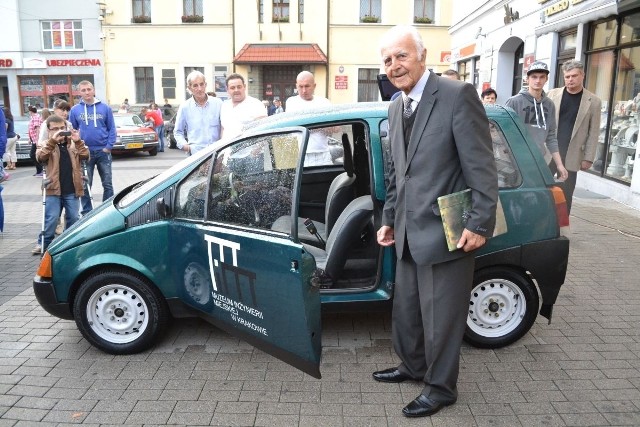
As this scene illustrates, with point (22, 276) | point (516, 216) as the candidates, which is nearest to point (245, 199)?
point (516, 216)

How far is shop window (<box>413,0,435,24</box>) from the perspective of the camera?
29.9m

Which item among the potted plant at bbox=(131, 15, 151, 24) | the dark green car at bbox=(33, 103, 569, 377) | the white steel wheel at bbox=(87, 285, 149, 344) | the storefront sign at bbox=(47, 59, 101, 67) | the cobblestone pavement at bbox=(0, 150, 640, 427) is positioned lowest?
the cobblestone pavement at bbox=(0, 150, 640, 427)

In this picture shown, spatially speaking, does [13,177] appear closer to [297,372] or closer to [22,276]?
[22,276]

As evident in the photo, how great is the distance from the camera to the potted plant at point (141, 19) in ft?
98.6

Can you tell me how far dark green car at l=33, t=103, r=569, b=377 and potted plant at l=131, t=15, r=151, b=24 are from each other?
Answer: 2913cm

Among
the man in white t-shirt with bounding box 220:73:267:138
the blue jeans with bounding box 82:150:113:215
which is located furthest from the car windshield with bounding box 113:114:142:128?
the man in white t-shirt with bounding box 220:73:267:138

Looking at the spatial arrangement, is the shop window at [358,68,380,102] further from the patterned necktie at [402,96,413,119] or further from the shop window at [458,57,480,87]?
the patterned necktie at [402,96,413,119]

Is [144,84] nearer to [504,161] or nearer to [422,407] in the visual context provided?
[504,161]

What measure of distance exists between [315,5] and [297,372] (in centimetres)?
2865

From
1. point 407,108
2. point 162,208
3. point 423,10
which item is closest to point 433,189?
point 407,108

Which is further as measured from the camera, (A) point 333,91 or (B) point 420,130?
(A) point 333,91

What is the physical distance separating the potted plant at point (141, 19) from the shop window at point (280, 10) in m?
6.92

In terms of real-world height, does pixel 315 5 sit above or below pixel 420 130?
above

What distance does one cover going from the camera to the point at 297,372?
366 centimetres
